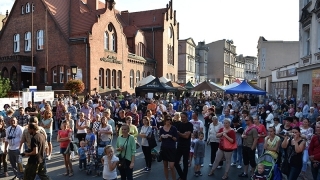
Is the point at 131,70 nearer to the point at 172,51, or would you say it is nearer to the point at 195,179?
the point at 172,51

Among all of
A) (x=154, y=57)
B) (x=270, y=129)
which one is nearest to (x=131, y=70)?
(x=154, y=57)

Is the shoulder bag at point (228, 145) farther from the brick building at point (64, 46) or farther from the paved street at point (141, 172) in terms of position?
the brick building at point (64, 46)

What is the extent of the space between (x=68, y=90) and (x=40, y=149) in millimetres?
16308

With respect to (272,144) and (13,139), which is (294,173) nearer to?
(272,144)

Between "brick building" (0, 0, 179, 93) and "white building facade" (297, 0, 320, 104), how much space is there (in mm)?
18285

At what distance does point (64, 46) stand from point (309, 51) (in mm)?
21696

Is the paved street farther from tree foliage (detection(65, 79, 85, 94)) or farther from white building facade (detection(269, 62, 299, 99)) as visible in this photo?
white building facade (detection(269, 62, 299, 99))

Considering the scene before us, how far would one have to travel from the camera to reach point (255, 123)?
28.2 feet

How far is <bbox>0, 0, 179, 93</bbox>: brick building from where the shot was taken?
92.8 ft

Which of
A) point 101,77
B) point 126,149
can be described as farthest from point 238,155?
point 101,77

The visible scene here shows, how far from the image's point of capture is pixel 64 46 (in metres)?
28.6

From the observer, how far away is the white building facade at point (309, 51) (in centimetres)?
1645

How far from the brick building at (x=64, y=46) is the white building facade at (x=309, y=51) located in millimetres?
18285

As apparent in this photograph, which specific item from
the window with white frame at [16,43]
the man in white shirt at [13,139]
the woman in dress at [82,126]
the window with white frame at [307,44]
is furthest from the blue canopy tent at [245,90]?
the window with white frame at [16,43]
